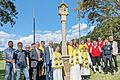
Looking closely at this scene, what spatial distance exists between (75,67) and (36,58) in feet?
5.99

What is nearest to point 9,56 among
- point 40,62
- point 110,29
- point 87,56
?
point 40,62

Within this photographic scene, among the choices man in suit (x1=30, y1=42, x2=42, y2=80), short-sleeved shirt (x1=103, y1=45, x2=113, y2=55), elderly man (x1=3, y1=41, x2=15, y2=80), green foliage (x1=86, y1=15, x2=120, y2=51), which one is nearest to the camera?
elderly man (x1=3, y1=41, x2=15, y2=80)

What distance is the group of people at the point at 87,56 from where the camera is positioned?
639 inches

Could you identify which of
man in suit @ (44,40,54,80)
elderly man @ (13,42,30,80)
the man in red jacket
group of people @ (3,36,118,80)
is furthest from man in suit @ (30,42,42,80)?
the man in red jacket

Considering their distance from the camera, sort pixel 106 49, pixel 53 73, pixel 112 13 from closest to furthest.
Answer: pixel 53 73, pixel 106 49, pixel 112 13

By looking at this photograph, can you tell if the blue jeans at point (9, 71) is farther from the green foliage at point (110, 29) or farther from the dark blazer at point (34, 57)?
the green foliage at point (110, 29)

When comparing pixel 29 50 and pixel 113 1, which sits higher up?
pixel 113 1

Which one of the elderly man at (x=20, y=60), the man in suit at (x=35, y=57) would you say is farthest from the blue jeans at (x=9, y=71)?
the man in suit at (x=35, y=57)

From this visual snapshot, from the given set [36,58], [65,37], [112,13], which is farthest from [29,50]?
[112,13]

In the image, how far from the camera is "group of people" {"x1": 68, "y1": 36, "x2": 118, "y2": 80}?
639 inches

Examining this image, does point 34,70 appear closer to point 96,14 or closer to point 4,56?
point 4,56

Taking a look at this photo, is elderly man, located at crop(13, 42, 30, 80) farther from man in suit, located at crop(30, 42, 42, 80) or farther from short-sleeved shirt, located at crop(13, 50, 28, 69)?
man in suit, located at crop(30, 42, 42, 80)

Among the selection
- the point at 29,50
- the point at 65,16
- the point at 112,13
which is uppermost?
the point at 112,13

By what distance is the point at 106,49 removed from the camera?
18.7 metres
